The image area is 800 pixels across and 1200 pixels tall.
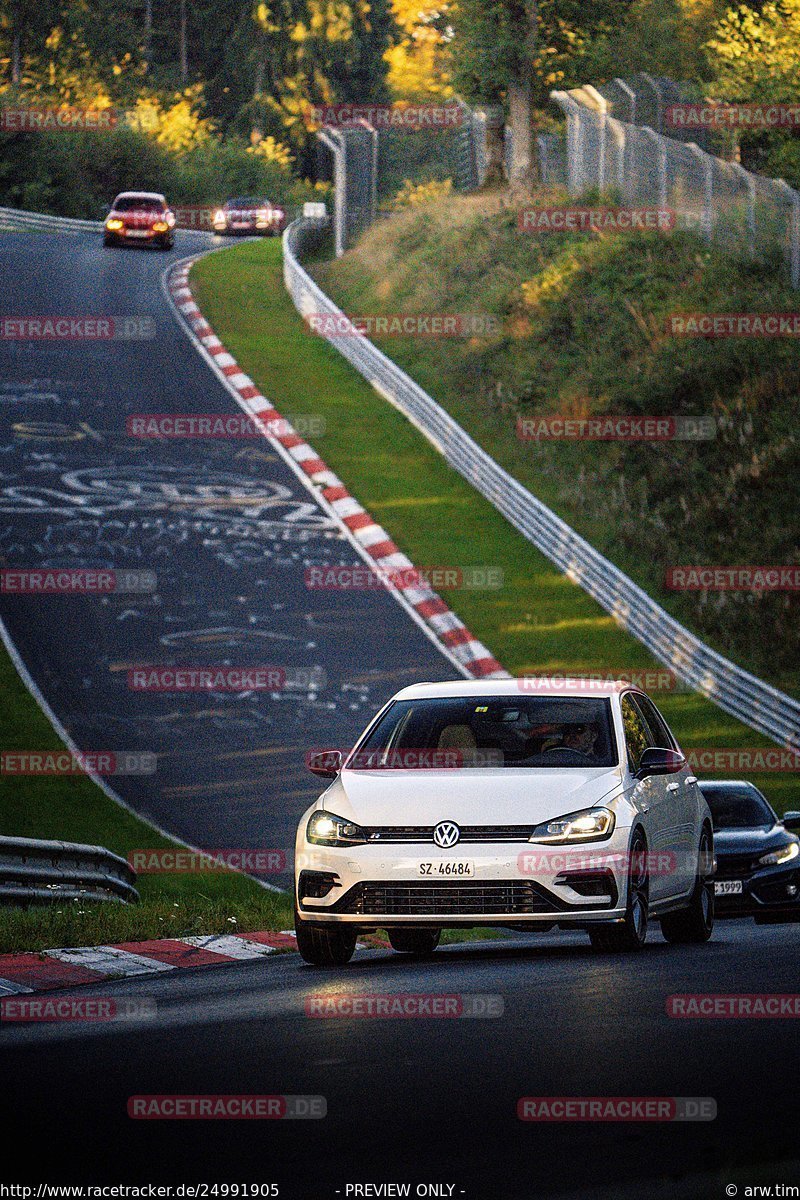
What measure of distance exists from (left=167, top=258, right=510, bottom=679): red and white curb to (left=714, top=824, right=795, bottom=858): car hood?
186 inches

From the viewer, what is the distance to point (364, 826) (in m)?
10.8

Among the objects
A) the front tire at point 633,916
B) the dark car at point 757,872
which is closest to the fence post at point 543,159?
the dark car at point 757,872

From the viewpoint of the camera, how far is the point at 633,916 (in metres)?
11.1

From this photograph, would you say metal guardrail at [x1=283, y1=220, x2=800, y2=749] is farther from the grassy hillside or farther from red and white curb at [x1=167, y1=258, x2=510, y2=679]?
red and white curb at [x1=167, y1=258, x2=510, y2=679]

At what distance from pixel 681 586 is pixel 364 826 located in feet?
56.7

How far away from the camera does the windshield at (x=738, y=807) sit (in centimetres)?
1725

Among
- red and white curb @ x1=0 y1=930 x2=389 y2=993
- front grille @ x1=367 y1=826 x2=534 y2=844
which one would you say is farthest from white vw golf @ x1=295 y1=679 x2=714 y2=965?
red and white curb @ x1=0 y1=930 x2=389 y2=993

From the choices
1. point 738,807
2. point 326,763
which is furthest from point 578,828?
point 738,807

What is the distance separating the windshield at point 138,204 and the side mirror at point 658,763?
47.7 metres

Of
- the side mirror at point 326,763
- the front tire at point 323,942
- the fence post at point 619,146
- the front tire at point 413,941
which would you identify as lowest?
the front tire at point 413,941

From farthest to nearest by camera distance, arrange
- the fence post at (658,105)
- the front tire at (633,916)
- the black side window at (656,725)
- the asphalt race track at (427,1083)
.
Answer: the fence post at (658,105), the black side window at (656,725), the front tire at (633,916), the asphalt race track at (427,1083)

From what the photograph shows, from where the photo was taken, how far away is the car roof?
39.0ft

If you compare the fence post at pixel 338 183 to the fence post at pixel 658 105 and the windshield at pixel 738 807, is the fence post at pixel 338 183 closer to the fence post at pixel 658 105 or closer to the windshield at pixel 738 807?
the fence post at pixel 658 105

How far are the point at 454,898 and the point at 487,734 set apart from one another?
1.40 m
